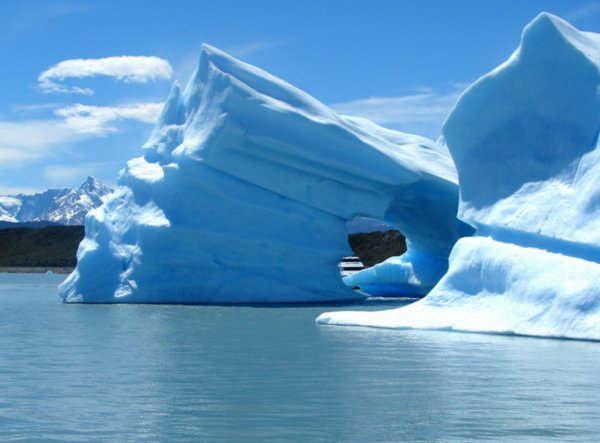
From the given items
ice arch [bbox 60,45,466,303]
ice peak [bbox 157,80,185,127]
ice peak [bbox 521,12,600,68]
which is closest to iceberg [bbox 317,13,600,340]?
ice peak [bbox 521,12,600,68]

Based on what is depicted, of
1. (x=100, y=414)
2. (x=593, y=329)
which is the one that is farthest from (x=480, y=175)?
(x=100, y=414)

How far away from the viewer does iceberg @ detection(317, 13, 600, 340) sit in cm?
1073

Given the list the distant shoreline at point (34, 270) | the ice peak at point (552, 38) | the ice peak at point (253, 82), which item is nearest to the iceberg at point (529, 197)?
the ice peak at point (552, 38)

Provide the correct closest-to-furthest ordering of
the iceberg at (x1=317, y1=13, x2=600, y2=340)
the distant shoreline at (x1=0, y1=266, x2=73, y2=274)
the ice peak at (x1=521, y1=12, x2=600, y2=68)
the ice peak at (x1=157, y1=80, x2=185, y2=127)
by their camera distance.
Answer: the iceberg at (x1=317, y1=13, x2=600, y2=340) → the ice peak at (x1=521, y1=12, x2=600, y2=68) → the ice peak at (x1=157, y1=80, x2=185, y2=127) → the distant shoreline at (x1=0, y1=266, x2=73, y2=274)

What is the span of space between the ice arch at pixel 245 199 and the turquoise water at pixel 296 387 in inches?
245

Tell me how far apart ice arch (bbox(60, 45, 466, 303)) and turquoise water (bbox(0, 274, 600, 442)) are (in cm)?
622

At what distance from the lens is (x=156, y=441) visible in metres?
5.11

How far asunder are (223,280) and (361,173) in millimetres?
3676

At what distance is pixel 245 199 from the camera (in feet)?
61.4

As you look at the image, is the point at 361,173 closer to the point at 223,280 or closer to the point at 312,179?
the point at 312,179

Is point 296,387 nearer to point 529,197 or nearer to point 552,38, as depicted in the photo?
point 529,197

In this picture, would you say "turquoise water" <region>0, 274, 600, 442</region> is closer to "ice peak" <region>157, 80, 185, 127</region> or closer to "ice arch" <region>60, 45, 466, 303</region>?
"ice arch" <region>60, 45, 466, 303</region>

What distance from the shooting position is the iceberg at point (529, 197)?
10734 mm

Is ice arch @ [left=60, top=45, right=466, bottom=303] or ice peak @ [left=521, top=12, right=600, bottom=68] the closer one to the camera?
ice peak @ [left=521, top=12, right=600, bottom=68]
